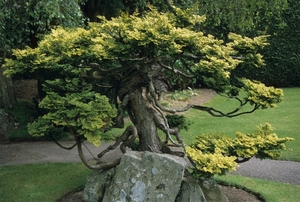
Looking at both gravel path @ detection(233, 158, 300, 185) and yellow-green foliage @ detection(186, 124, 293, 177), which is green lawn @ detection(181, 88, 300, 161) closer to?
gravel path @ detection(233, 158, 300, 185)

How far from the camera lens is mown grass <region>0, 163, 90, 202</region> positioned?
5.98 meters

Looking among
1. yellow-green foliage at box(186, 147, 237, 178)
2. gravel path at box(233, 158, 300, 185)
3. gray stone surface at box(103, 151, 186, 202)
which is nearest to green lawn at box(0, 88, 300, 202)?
gravel path at box(233, 158, 300, 185)

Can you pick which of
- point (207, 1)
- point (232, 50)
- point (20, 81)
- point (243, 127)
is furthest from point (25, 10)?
point (20, 81)

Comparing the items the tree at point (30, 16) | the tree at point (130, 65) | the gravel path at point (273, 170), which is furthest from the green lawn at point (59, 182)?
the tree at point (30, 16)

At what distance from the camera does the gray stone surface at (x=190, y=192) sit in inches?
193

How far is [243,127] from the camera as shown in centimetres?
1031

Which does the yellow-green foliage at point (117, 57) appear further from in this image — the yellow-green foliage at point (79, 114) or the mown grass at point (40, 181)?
the mown grass at point (40, 181)

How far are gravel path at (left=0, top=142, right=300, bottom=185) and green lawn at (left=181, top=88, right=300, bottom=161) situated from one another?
1.85 feet

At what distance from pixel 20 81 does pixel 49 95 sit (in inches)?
400

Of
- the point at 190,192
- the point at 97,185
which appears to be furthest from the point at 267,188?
the point at 97,185

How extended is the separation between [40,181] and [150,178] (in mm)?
2490

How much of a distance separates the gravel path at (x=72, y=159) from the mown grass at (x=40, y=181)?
53 centimetres

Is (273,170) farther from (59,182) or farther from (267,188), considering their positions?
(59,182)

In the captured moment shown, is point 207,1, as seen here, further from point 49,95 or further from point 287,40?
point 287,40
